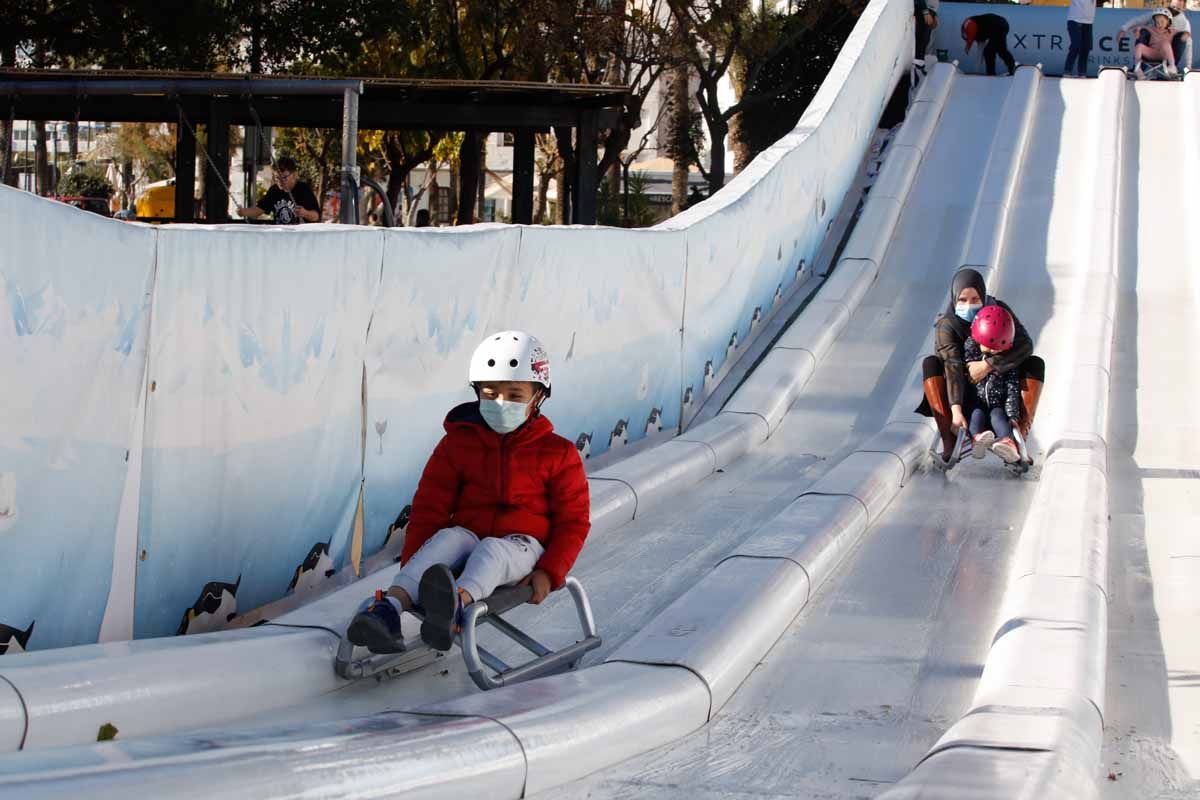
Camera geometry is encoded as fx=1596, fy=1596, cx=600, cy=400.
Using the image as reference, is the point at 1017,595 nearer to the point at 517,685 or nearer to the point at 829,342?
the point at 517,685

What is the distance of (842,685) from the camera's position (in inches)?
204

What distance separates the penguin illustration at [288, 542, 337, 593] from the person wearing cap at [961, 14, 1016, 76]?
16917 mm

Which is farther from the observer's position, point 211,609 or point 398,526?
point 398,526

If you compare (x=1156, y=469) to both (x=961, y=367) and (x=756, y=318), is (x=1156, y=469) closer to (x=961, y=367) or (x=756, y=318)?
(x=961, y=367)

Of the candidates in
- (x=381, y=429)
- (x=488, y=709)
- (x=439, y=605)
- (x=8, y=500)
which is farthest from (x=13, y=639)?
(x=381, y=429)

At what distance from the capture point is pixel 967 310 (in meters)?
8.91

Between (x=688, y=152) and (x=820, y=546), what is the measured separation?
25.1 metres

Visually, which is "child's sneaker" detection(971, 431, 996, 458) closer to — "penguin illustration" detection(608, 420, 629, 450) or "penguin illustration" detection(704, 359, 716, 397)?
"penguin illustration" detection(608, 420, 629, 450)

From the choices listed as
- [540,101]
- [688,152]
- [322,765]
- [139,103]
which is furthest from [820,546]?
[688,152]

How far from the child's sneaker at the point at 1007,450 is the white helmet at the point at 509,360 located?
413cm

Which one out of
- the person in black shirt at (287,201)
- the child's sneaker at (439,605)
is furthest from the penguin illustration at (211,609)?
the person in black shirt at (287,201)

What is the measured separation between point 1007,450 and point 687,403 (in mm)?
2316

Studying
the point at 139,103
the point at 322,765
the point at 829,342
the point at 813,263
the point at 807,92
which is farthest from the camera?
the point at 807,92

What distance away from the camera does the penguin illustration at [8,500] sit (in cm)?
415
